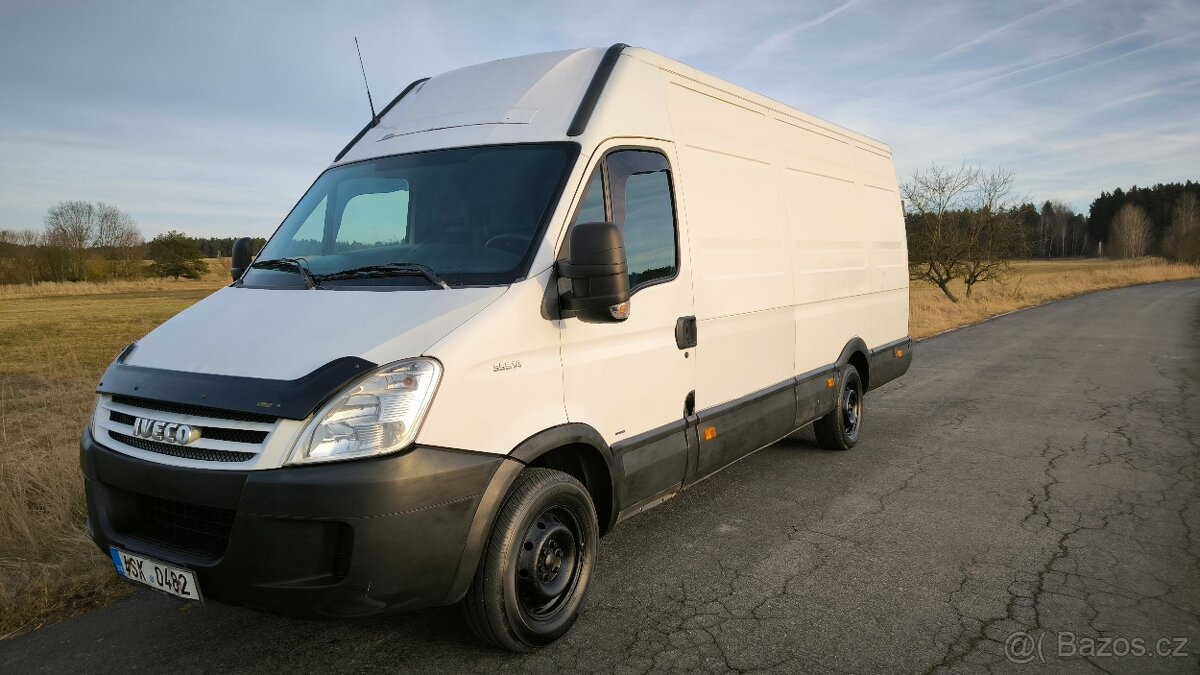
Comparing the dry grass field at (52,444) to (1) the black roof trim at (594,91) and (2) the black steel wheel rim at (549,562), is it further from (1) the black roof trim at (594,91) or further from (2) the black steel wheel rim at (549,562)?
(1) the black roof trim at (594,91)

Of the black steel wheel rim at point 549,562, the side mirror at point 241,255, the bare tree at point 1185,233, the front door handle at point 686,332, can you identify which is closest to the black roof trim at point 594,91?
the front door handle at point 686,332

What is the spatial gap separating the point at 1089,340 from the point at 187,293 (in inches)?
1755

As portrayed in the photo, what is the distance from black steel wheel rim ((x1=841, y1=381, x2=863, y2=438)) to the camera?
645 centimetres

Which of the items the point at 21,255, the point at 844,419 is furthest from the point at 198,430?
the point at 21,255

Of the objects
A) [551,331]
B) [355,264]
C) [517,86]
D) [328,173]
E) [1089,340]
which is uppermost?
[517,86]

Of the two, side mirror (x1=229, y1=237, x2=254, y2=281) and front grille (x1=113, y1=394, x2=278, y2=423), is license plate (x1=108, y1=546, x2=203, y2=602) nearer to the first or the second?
front grille (x1=113, y1=394, x2=278, y2=423)

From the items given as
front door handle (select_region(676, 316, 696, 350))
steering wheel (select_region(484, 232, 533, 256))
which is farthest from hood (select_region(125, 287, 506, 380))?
front door handle (select_region(676, 316, 696, 350))

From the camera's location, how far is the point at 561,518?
3377 millimetres

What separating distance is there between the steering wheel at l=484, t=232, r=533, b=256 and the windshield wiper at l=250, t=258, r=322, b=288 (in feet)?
2.72

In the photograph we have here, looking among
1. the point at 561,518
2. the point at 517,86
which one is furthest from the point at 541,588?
the point at 517,86

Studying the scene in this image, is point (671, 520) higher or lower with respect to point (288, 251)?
lower

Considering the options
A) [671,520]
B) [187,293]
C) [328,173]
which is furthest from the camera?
[187,293]

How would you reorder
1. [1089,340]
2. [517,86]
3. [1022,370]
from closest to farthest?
[517,86] → [1022,370] → [1089,340]

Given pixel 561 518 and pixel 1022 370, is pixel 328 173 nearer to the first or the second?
pixel 561 518
